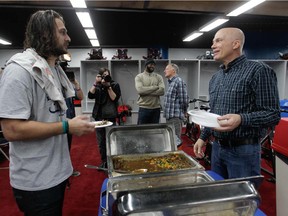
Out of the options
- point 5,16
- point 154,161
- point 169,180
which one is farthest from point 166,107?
point 5,16

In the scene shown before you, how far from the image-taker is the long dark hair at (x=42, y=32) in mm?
1055

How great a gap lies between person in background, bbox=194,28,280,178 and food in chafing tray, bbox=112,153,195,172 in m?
0.30

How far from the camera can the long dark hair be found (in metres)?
1.05

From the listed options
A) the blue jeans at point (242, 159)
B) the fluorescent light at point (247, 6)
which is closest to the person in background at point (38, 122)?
the blue jeans at point (242, 159)

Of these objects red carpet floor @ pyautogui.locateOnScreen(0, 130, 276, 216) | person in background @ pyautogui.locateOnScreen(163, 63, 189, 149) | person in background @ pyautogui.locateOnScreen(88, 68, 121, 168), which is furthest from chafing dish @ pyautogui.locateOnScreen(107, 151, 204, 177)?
person in background @ pyautogui.locateOnScreen(163, 63, 189, 149)

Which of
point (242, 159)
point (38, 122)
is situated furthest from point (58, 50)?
point (242, 159)

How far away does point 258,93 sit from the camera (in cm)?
142

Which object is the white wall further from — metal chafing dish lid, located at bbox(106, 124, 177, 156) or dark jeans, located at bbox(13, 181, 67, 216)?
dark jeans, located at bbox(13, 181, 67, 216)

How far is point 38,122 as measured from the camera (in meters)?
0.95

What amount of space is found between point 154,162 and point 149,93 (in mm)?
2652

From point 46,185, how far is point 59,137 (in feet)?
0.73

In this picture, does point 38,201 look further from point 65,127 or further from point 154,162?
point 154,162

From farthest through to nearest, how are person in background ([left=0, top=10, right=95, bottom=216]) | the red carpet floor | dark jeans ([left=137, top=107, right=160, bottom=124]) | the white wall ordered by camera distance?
the white wall → dark jeans ([left=137, top=107, right=160, bottom=124]) → the red carpet floor → person in background ([left=0, top=10, right=95, bottom=216])

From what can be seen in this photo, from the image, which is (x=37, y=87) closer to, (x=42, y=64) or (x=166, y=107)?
(x=42, y=64)
